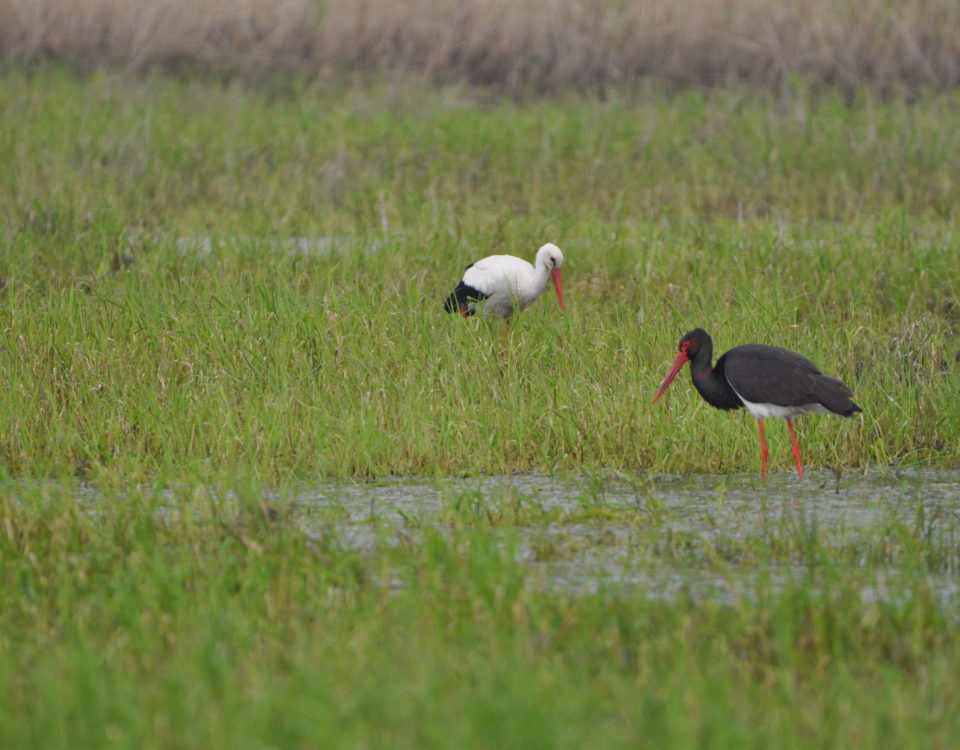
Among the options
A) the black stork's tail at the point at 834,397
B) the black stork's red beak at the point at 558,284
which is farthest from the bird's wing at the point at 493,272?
the black stork's tail at the point at 834,397

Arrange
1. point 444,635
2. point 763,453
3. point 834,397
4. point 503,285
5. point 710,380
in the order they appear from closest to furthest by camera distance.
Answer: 1. point 444,635
2. point 834,397
3. point 763,453
4. point 710,380
5. point 503,285

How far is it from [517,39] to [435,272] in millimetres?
6277

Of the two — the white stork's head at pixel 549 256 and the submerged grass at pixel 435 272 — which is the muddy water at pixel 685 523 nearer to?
the submerged grass at pixel 435 272

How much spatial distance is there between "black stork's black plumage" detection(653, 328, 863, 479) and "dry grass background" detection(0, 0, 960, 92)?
7.77 m

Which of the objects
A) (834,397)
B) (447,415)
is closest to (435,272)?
(447,415)

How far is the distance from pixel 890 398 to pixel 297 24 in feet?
31.3

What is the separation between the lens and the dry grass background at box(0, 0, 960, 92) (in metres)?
13.6

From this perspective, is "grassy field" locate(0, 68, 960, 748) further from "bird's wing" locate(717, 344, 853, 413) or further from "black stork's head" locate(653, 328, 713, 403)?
"bird's wing" locate(717, 344, 853, 413)

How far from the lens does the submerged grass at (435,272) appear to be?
5957 mm

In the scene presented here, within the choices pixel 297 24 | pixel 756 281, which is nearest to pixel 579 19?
pixel 297 24

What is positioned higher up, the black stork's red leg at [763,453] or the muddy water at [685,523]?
the black stork's red leg at [763,453]

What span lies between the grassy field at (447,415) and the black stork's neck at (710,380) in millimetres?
160

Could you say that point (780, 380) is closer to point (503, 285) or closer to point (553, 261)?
point (503, 285)

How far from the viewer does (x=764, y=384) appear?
5.64 meters
